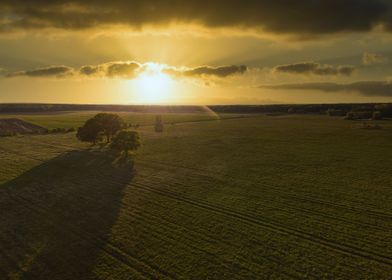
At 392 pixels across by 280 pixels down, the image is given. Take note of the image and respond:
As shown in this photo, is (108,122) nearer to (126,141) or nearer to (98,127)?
(98,127)

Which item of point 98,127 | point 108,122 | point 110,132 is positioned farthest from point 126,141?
point 110,132

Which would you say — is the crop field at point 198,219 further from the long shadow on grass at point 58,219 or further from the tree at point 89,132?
the tree at point 89,132

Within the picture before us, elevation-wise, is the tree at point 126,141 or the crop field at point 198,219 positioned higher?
the tree at point 126,141

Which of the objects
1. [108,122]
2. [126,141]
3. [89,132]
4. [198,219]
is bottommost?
[198,219]

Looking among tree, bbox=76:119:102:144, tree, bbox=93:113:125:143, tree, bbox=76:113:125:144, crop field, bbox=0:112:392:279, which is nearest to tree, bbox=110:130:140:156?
crop field, bbox=0:112:392:279

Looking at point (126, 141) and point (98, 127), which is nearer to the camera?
point (126, 141)

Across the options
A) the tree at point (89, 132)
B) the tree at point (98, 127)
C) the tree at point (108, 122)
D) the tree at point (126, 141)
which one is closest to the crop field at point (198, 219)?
the tree at point (126, 141)
